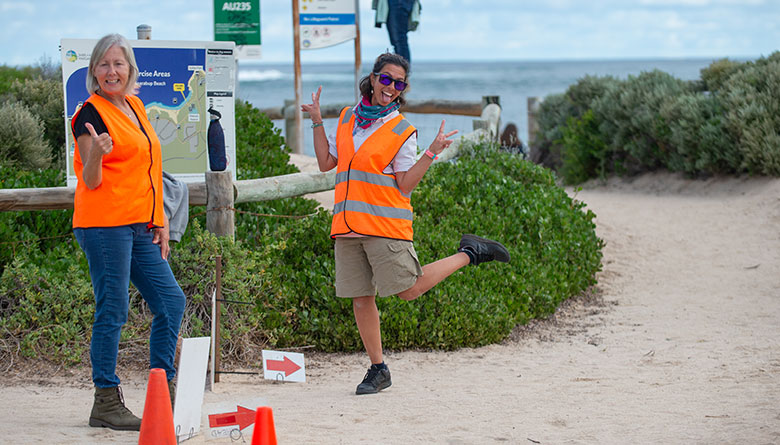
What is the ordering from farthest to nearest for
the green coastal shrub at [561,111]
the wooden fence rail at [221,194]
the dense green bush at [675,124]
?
the green coastal shrub at [561,111] → the dense green bush at [675,124] → the wooden fence rail at [221,194]

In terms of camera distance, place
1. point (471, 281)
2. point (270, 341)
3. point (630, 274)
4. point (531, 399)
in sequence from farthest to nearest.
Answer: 1. point (630, 274)
2. point (471, 281)
3. point (270, 341)
4. point (531, 399)

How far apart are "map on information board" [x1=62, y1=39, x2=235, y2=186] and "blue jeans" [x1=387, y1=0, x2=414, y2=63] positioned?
465cm

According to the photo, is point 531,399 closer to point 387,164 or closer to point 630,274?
point 387,164

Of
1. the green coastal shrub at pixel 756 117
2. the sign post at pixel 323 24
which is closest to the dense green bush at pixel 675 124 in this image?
the green coastal shrub at pixel 756 117

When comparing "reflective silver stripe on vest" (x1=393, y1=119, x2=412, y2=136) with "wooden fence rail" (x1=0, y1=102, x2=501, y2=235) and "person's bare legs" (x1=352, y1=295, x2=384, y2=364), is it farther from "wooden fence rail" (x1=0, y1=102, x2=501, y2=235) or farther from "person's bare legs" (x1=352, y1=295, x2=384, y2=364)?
"wooden fence rail" (x1=0, y1=102, x2=501, y2=235)

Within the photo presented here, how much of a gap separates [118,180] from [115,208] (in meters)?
0.13

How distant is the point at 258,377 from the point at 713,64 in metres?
10.2

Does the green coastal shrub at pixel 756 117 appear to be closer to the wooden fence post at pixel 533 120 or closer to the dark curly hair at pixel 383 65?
the wooden fence post at pixel 533 120

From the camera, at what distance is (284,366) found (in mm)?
5062

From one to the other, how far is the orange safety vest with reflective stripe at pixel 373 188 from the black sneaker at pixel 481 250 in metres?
0.60

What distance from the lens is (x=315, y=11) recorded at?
1103 cm

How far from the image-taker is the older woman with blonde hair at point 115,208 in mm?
3723

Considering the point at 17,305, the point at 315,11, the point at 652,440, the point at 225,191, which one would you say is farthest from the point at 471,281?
the point at 315,11

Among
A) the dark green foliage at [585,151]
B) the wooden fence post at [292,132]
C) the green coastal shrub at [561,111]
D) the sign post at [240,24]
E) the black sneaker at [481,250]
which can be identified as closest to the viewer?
the black sneaker at [481,250]
